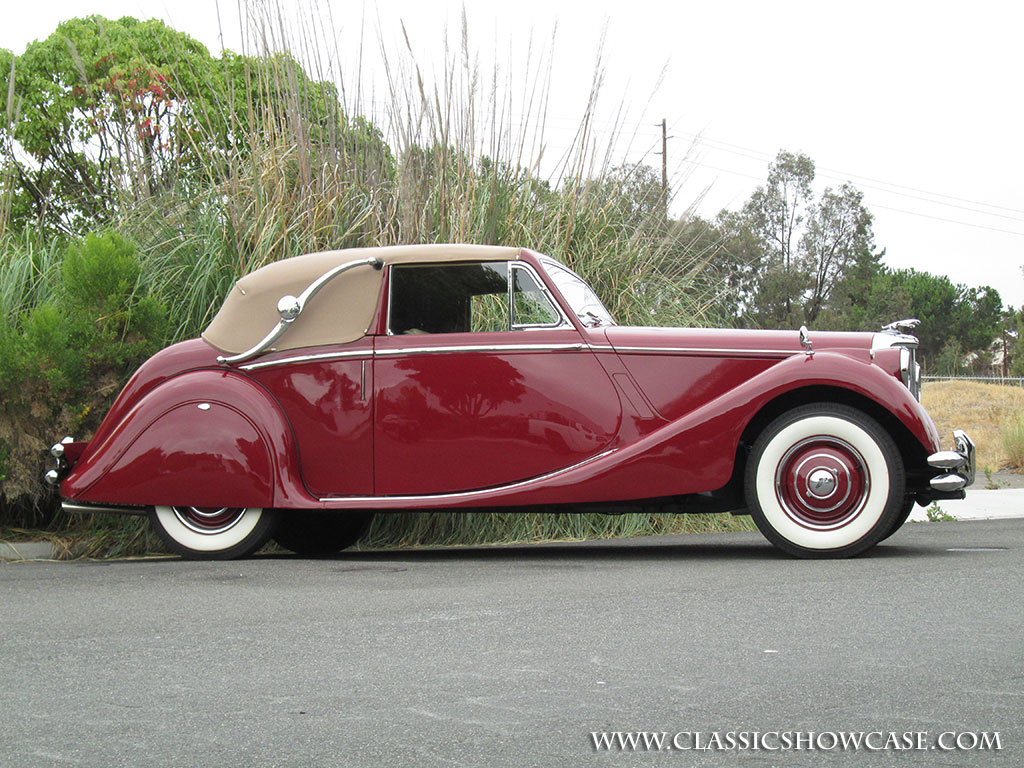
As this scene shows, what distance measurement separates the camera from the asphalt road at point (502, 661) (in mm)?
2307

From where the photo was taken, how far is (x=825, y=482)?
479 centimetres

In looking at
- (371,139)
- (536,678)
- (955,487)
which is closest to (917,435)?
(955,487)

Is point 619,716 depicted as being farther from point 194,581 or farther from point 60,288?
point 60,288

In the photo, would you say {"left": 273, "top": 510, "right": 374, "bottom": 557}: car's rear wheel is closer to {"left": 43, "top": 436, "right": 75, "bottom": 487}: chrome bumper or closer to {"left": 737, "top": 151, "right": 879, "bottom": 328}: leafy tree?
{"left": 43, "top": 436, "right": 75, "bottom": 487}: chrome bumper

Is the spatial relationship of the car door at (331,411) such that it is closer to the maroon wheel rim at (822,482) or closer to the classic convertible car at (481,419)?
the classic convertible car at (481,419)

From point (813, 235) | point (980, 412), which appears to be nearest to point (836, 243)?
point (813, 235)

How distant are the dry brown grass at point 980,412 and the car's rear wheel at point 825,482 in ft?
27.0

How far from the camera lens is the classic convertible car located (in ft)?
15.9

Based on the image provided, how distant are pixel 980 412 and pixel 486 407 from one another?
19235 millimetres

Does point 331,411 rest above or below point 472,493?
above

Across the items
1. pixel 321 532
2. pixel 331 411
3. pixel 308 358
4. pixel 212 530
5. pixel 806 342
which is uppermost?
pixel 806 342

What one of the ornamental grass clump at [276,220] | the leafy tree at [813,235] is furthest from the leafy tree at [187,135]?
the leafy tree at [813,235]

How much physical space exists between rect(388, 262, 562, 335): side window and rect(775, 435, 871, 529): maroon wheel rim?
1395mm

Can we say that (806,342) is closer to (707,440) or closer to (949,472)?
(707,440)
